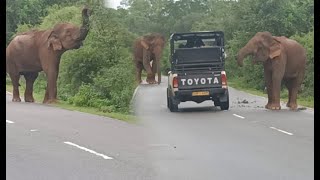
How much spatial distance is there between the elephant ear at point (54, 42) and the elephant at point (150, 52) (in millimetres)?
24787

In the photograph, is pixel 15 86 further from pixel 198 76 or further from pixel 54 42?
pixel 198 76

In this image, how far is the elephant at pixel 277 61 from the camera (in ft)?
A: 86.0

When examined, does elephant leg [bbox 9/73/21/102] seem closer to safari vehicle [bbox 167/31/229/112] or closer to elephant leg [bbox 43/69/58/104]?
elephant leg [bbox 43/69/58/104]

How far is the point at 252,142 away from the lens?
15750 millimetres

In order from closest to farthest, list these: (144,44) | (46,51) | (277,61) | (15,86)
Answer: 1. (277,61)
2. (46,51)
3. (15,86)
4. (144,44)

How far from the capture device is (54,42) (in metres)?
26.9

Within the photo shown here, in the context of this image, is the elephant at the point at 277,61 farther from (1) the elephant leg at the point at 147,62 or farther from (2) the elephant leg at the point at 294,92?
(1) the elephant leg at the point at 147,62

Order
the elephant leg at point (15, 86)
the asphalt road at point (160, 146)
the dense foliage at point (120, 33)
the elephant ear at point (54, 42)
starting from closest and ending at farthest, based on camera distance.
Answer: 1. the asphalt road at point (160, 146)
2. the dense foliage at point (120, 33)
3. the elephant ear at point (54, 42)
4. the elephant leg at point (15, 86)

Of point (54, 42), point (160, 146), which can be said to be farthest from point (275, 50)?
point (160, 146)

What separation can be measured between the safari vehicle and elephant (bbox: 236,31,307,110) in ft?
4.09

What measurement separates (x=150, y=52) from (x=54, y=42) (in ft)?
85.7

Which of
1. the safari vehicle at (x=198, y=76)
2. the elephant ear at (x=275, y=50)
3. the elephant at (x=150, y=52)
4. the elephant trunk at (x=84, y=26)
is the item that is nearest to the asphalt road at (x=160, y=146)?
the safari vehicle at (x=198, y=76)

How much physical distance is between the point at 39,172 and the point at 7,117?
9598mm

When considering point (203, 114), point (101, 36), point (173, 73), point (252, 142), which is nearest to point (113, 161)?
point (252, 142)
